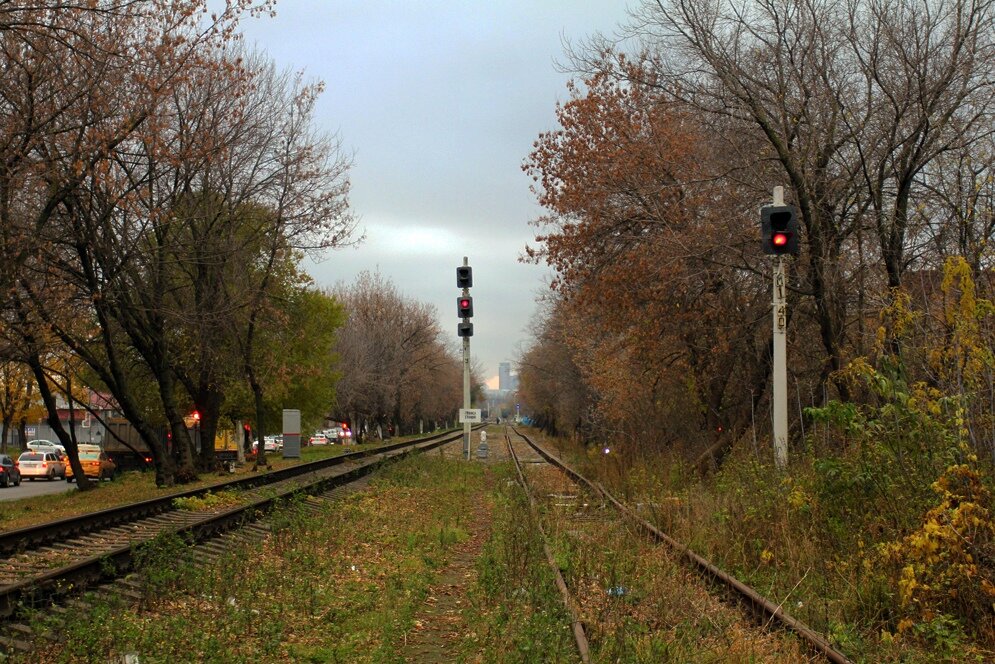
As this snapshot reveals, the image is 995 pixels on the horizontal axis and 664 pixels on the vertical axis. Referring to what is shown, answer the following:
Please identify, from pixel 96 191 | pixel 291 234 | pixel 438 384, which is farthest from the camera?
pixel 438 384

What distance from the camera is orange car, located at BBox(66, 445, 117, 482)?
41.0 m

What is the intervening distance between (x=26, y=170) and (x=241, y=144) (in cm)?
1206

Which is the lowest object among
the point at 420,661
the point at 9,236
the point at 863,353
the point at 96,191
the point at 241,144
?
the point at 420,661

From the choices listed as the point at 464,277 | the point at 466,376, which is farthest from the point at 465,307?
Answer: the point at 466,376

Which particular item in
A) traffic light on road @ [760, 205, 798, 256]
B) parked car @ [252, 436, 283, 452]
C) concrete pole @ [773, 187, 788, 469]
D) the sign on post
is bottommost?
parked car @ [252, 436, 283, 452]

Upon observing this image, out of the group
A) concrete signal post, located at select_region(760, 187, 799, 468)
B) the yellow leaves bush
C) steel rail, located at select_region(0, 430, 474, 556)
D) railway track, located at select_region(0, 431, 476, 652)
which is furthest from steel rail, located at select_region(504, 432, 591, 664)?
steel rail, located at select_region(0, 430, 474, 556)

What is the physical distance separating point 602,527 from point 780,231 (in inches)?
Answer: 201

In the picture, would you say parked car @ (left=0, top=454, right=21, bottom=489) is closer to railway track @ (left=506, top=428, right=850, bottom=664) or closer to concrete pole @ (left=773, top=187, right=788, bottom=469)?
railway track @ (left=506, top=428, right=850, bottom=664)

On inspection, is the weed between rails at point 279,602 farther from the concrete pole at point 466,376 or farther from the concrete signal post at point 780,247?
the concrete pole at point 466,376

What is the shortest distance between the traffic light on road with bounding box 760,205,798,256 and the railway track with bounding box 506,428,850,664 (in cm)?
429

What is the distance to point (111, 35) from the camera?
17.0 m

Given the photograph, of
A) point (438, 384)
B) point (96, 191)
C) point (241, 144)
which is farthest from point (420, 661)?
point (438, 384)

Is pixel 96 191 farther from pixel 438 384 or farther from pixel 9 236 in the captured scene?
pixel 438 384

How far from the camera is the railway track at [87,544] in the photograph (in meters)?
8.78
